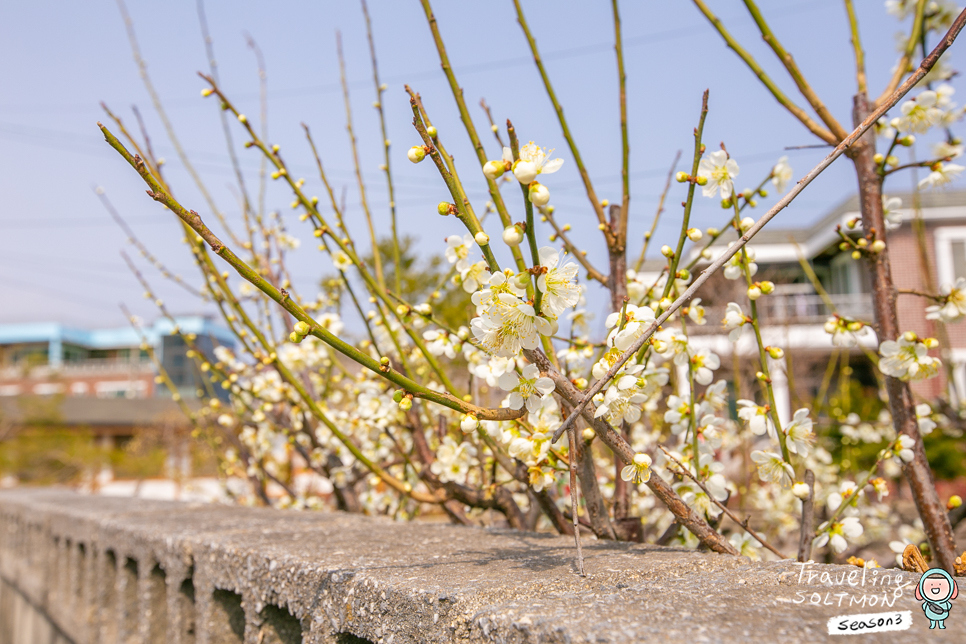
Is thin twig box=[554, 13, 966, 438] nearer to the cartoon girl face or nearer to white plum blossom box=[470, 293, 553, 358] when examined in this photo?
white plum blossom box=[470, 293, 553, 358]

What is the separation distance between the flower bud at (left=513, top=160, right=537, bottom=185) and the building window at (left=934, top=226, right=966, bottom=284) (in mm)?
18208

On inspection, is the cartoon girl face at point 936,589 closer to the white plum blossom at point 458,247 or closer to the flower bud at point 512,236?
the flower bud at point 512,236

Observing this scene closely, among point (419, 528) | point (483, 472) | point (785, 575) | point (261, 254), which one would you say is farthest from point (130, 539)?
point (785, 575)

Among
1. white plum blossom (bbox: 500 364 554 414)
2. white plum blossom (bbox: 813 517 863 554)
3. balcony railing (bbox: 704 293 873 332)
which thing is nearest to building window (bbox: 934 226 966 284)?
balcony railing (bbox: 704 293 873 332)

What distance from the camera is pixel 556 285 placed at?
1.02m

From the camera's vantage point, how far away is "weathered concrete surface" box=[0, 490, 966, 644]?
0.79m

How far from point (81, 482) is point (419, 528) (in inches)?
698

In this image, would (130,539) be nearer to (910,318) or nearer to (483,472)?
(483,472)

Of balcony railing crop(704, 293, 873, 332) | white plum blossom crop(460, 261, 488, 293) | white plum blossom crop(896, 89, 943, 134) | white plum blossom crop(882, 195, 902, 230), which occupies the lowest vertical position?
white plum blossom crop(460, 261, 488, 293)

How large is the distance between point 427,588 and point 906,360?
1.28 metres

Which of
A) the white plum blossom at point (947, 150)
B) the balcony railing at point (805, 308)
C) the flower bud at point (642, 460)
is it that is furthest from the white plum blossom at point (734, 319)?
the balcony railing at point (805, 308)

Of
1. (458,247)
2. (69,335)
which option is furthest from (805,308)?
(69,335)

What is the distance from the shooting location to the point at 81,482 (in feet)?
53.1

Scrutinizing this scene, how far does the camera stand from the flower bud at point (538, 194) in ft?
2.94
